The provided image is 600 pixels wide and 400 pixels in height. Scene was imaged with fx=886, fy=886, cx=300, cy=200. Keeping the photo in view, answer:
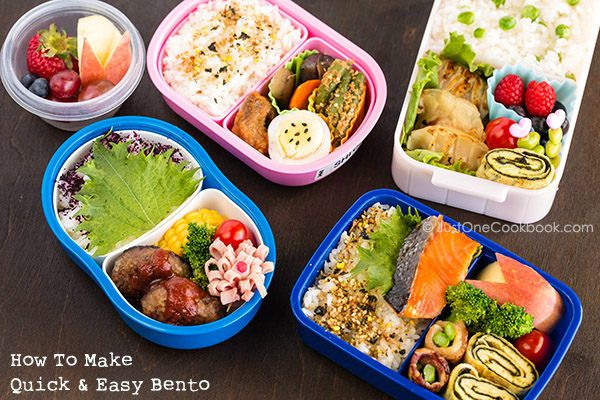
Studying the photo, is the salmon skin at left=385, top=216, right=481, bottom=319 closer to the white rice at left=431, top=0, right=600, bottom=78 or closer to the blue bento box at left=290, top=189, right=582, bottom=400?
the blue bento box at left=290, top=189, right=582, bottom=400

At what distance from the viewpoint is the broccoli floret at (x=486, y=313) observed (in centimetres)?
318

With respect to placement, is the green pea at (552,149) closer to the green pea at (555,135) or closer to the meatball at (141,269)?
the green pea at (555,135)

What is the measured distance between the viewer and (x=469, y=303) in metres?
3.21

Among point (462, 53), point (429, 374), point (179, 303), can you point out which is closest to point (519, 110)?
point (462, 53)

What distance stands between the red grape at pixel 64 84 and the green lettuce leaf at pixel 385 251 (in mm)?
1429

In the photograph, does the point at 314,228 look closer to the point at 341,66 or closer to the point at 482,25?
the point at 341,66

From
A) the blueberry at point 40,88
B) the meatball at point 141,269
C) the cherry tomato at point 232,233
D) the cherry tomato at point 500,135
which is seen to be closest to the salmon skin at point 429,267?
the cherry tomato at point 500,135

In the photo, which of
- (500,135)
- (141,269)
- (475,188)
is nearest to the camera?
(141,269)

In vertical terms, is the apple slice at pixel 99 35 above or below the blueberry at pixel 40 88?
above

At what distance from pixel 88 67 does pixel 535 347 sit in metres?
2.16

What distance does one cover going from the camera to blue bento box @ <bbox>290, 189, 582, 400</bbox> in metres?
3.14

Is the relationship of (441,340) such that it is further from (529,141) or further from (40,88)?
(40,88)

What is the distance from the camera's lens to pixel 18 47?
3857 millimetres

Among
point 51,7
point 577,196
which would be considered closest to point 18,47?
point 51,7
